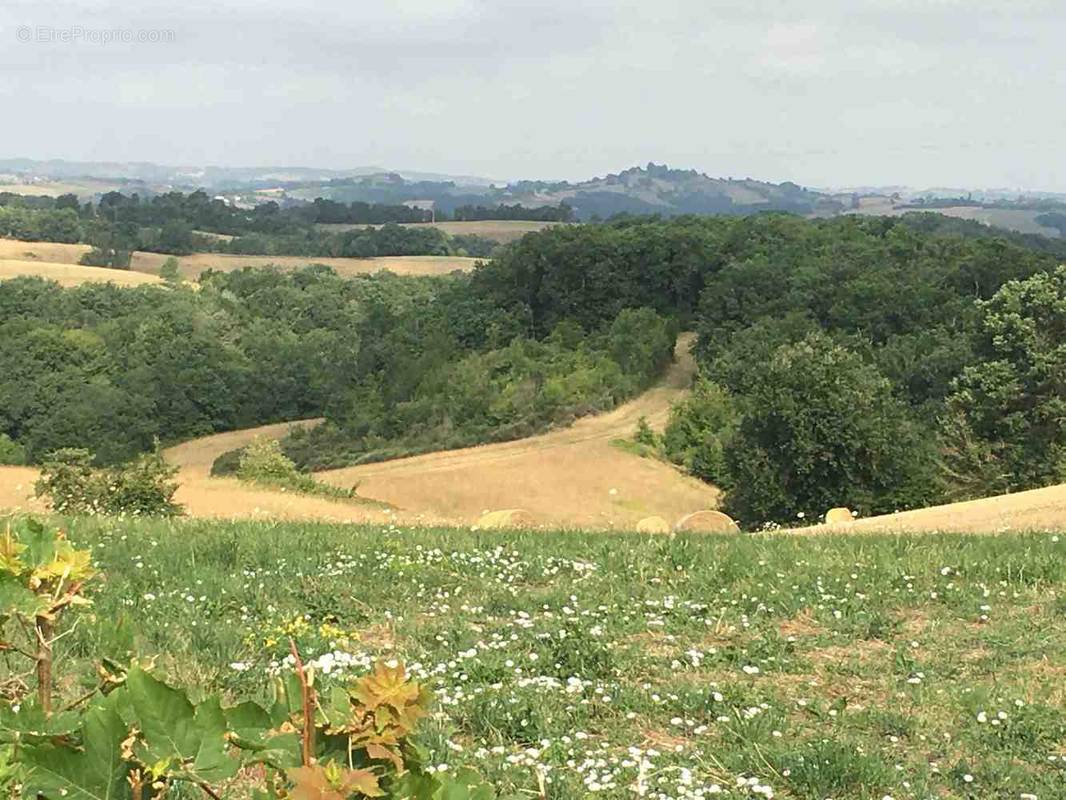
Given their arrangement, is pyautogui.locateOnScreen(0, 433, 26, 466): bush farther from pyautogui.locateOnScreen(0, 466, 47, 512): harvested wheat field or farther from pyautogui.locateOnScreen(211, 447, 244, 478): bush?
pyautogui.locateOnScreen(0, 466, 47, 512): harvested wheat field

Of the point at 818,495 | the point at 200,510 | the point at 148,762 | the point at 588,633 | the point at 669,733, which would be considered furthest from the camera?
the point at 818,495

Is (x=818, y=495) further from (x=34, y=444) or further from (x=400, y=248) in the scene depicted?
(x=400, y=248)

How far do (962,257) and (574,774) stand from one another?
206 feet

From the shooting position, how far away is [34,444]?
55406 millimetres

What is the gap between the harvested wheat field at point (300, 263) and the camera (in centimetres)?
10900

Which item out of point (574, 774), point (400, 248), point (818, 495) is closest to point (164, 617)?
point (574, 774)

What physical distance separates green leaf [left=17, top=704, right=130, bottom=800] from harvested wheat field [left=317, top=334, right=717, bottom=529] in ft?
111

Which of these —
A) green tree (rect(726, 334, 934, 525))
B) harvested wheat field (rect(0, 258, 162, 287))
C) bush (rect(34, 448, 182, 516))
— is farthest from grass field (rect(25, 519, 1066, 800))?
harvested wheat field (rect(0, 258, 162, 287))

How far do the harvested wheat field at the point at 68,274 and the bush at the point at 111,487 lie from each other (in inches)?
2748

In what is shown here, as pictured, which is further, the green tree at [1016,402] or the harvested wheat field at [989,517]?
the green tree at [1016,402]

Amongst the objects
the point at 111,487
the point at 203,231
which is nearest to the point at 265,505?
the point at 111,487

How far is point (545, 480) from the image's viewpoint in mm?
44469

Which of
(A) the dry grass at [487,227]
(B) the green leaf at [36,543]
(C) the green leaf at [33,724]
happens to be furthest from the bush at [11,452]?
(A) the dry grass at [487,227]

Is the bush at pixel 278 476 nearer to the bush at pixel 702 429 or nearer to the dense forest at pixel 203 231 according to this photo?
the bush at pixel 702 429
